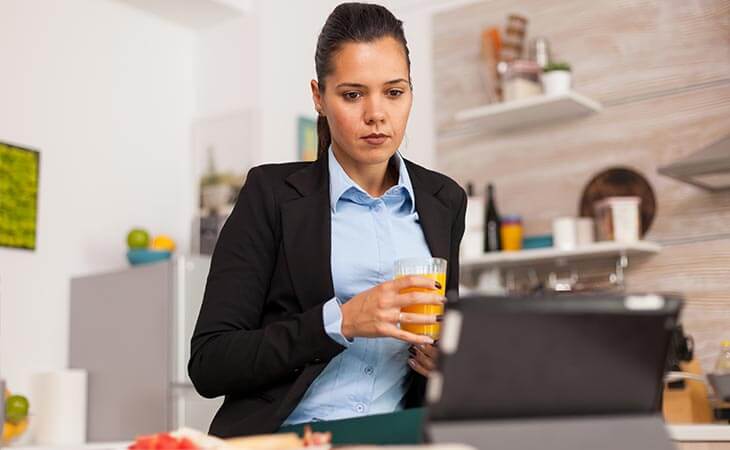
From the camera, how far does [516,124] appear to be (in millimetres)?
4184

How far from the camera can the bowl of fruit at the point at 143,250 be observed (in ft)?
13.5

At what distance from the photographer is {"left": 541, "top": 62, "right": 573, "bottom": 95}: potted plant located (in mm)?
3863

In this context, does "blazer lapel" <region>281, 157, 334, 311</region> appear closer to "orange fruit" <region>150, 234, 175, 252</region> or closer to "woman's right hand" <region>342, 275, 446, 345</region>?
"woman's right hand" <region>342, 275, 446, 345</region>

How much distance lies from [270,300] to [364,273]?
16cm

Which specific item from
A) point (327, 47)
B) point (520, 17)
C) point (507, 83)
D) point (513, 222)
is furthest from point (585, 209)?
point (327, 47)

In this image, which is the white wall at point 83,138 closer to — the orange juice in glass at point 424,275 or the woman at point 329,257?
the woman at point 329,257

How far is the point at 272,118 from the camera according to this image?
4477 mm

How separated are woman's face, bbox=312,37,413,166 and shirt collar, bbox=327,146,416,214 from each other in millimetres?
50

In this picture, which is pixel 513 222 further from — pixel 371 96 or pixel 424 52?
pixel 371 96

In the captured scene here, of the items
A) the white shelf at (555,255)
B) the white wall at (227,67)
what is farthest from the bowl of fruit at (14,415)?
the white shelf at (555,255)

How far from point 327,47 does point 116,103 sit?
3.09 metres

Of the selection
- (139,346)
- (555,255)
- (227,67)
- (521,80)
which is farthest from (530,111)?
(139,346)

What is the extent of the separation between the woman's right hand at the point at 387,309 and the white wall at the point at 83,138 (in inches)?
115

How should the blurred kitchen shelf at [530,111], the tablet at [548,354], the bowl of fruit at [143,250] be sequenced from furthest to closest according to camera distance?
the bowl of fruit at [143,250]
the blurred kitchen shelf at [530,111]
the tablet at [548,354]
